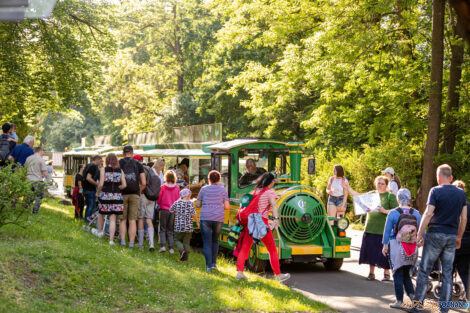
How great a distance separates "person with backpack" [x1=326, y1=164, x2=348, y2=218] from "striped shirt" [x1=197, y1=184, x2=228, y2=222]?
Answer: 4.99m

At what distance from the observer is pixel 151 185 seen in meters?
11.6

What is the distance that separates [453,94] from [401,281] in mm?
9348

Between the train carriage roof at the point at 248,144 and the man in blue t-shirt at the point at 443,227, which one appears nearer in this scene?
the man in blue t-shirt at the point at 443,227

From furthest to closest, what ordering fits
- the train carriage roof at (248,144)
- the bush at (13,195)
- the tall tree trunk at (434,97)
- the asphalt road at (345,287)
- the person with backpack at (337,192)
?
1. the tall tree trunk at (434,97)
2. the person with backpack at (337,192)
3. the train carriage roof at (248,144)
4. the bush at (13,195)
5. the asphalt road at (345,287)

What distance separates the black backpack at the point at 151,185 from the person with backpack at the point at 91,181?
8.55 ft

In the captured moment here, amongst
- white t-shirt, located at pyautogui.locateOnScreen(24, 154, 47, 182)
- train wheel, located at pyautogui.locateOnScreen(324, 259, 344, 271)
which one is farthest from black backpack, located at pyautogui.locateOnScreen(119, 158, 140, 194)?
train wheel, located at pyautogui.locateOnScreen(324, 259, 344, 271)

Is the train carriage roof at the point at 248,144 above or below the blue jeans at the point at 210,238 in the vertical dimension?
above

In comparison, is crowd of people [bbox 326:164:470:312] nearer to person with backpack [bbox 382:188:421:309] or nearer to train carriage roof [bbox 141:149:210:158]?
person with backpack [bbox 382:188:421:309]

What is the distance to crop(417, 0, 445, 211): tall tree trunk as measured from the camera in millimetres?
14727

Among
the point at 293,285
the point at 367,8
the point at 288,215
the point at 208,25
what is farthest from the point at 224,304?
the point at 208,25

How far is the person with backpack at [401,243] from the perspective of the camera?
309 inches

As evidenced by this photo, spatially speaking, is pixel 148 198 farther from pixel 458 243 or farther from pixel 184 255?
pixel 458 243

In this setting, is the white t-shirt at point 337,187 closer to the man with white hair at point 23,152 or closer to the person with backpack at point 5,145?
the man with white hair at point 23,152

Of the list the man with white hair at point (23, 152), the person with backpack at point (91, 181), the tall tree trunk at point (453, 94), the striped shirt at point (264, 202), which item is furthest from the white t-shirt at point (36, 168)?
the tall tree trunk at point (453, 94)
